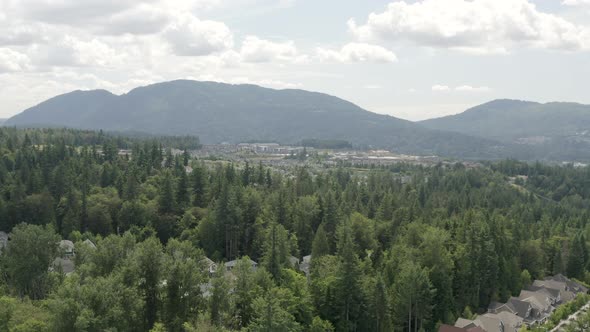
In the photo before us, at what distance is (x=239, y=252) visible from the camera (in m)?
60.6

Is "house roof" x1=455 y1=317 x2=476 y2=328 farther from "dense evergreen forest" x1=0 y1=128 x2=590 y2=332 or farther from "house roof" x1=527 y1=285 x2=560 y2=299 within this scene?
"house roof" x1=527 y1=285 x2=560 y2=299

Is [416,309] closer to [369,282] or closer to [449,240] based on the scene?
[369,282]

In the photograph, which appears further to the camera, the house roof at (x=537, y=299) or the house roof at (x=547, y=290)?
the house roof at (x=547, y=290)

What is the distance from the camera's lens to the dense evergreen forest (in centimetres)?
3030

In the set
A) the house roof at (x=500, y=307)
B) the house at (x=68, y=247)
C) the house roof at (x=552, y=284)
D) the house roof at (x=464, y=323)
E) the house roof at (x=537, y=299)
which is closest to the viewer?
the house roof at (x=464, y=323)

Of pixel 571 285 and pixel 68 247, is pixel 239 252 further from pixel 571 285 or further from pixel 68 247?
pixel 571 285

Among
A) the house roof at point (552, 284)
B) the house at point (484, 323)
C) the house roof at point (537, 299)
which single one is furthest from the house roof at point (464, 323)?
the house roof at point (552, 284)

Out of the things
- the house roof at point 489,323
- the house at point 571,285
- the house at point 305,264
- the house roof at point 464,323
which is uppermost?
the house at point 305,264

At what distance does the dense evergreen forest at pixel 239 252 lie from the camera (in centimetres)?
3030

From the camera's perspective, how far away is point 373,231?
60219mm

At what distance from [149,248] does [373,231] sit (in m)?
34.3

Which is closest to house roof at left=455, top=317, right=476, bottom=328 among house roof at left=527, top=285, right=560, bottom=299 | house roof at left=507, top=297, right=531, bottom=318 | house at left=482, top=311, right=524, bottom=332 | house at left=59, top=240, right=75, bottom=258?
house at left=482, top=311, right=524, bottom=332

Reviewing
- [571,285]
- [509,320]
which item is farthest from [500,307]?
[571,285]

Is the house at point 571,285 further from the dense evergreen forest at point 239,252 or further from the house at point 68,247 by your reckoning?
the house at point 68,247
